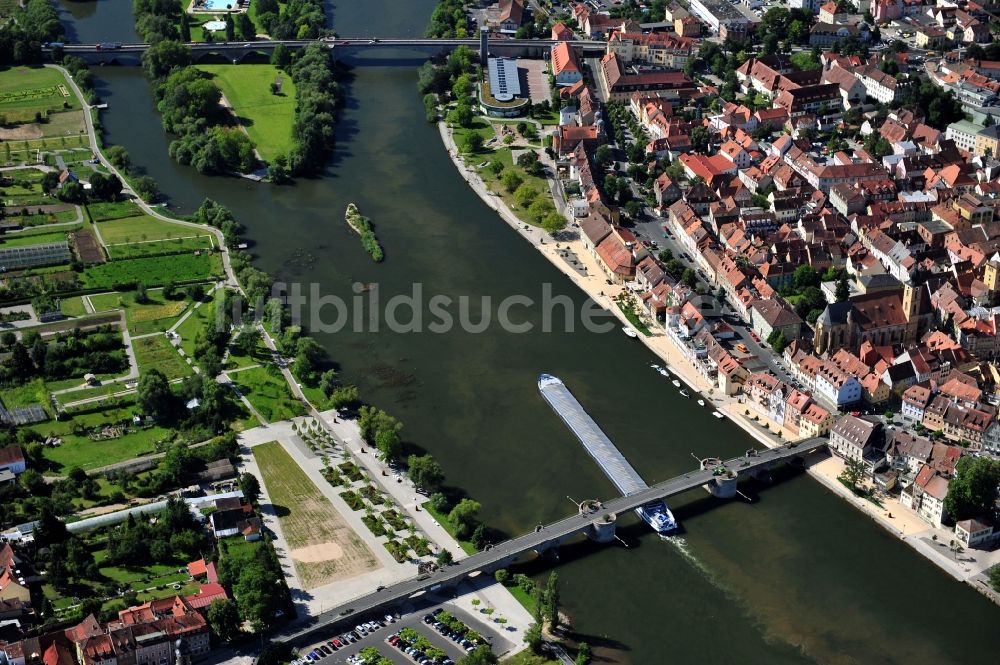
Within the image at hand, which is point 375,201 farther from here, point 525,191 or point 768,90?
point 768,90

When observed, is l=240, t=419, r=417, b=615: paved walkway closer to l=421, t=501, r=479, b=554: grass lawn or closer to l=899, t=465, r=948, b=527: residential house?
l=421, t=501, r=479, b=554: grass lawn

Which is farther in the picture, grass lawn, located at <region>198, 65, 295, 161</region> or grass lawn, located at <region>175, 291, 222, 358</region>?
grass lawn, located at <region>198, 65, 295, 161</region>

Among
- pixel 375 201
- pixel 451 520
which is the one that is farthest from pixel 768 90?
pixel 451 520

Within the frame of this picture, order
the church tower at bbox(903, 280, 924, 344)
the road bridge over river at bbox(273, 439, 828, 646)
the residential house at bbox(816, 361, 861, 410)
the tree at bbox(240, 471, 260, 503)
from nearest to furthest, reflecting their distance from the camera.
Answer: the road bridge over river at bbox(273, 439, 828, 646), the tree at bbox(240, 471, 260, 503), the residential house at bbox(816, 361, 861, 410), the church tower at bbox(903, 280, 924, 344)

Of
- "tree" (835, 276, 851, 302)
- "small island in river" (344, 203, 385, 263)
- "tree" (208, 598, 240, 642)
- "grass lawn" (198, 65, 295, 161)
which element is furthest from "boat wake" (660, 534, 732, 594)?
"grass lawn" (198, 65, 295, 161)

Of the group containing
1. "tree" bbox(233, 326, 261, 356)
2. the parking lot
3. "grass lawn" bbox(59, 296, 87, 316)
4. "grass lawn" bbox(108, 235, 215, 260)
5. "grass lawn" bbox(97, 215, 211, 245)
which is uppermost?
"grass lawn" bbox(97, 215, 211, 245)

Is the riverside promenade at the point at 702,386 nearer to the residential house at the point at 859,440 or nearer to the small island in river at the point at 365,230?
the residential house at the point at 859,440

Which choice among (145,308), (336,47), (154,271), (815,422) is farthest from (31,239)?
(815,422)

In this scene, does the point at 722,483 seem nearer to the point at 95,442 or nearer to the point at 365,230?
the point at 95,442
